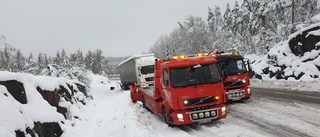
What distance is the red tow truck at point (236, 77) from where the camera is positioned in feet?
49.6

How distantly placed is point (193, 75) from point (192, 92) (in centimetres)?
70

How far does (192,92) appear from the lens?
1070cm

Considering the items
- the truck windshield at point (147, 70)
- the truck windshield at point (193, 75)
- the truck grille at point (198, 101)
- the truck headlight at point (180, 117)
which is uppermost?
the truck windshield at point (147, 70)

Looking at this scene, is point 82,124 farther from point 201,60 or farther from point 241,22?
point 241,22

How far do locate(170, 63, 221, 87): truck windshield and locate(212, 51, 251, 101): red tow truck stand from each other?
4.13 m

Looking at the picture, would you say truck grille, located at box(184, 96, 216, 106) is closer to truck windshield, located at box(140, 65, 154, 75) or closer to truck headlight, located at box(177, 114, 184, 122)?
truck headlight, located at box(177, 114, 184, 122)

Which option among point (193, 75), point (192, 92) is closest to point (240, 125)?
point (192, 92)

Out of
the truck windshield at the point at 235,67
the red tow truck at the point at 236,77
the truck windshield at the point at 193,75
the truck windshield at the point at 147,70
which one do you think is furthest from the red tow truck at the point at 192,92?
the truck windshield at the point at 147,70

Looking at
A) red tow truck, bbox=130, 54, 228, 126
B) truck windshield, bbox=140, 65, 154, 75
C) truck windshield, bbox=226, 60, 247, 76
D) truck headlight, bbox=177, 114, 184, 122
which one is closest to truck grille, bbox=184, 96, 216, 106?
red tow truck, bbox=130, 54, 228, 126

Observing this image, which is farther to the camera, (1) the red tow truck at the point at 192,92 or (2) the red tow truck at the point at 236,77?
(2) the red tow truck at the point at 236,77

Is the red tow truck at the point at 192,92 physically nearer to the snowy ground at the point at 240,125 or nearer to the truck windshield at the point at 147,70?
the snowy ground at the point at 240,125

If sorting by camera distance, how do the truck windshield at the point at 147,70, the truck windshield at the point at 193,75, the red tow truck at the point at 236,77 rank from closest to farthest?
the truck windshield at the point at 193,75 → the red tow truck at the point at 236,77 → the truck windshield at the point at 147,70

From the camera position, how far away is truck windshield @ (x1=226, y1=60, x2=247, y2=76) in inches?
Result: 608

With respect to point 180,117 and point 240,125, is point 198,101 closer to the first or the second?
point 180,117
